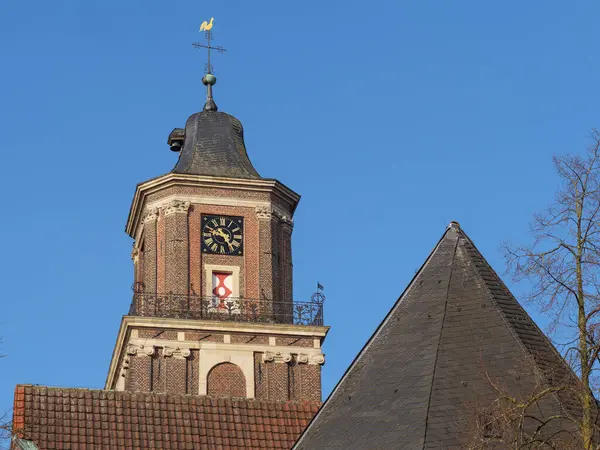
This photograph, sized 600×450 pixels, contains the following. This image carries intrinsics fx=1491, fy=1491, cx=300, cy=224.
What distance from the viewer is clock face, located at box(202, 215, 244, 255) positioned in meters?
41.1

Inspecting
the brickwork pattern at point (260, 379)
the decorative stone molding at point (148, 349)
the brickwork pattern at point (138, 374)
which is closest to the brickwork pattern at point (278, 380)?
the brickwork pattern at point (260, 379)

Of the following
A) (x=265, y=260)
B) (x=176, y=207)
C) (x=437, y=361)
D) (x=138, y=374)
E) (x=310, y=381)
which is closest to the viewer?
(x=437, y=361)

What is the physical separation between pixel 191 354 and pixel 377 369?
14.4m

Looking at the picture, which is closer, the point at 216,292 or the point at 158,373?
the point at 158,373

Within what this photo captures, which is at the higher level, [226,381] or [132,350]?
[132,350]

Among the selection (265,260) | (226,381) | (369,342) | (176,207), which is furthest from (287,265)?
(369,342)

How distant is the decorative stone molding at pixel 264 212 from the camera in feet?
136

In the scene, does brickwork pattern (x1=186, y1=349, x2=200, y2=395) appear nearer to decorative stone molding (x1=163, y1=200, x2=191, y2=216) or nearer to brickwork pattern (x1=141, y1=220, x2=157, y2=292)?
brickwork pattern (x1=141, y1=220, x2=157, y2=292)

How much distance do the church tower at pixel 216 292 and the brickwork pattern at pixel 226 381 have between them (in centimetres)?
3

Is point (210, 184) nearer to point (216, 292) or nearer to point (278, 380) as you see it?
point (216, 292)

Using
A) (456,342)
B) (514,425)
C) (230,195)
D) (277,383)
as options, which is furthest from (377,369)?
(230,195)

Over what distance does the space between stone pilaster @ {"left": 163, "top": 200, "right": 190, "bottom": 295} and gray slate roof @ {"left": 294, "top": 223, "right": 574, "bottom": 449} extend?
14.1m

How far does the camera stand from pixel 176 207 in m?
41.3

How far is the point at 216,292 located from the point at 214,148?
486 centimetres
